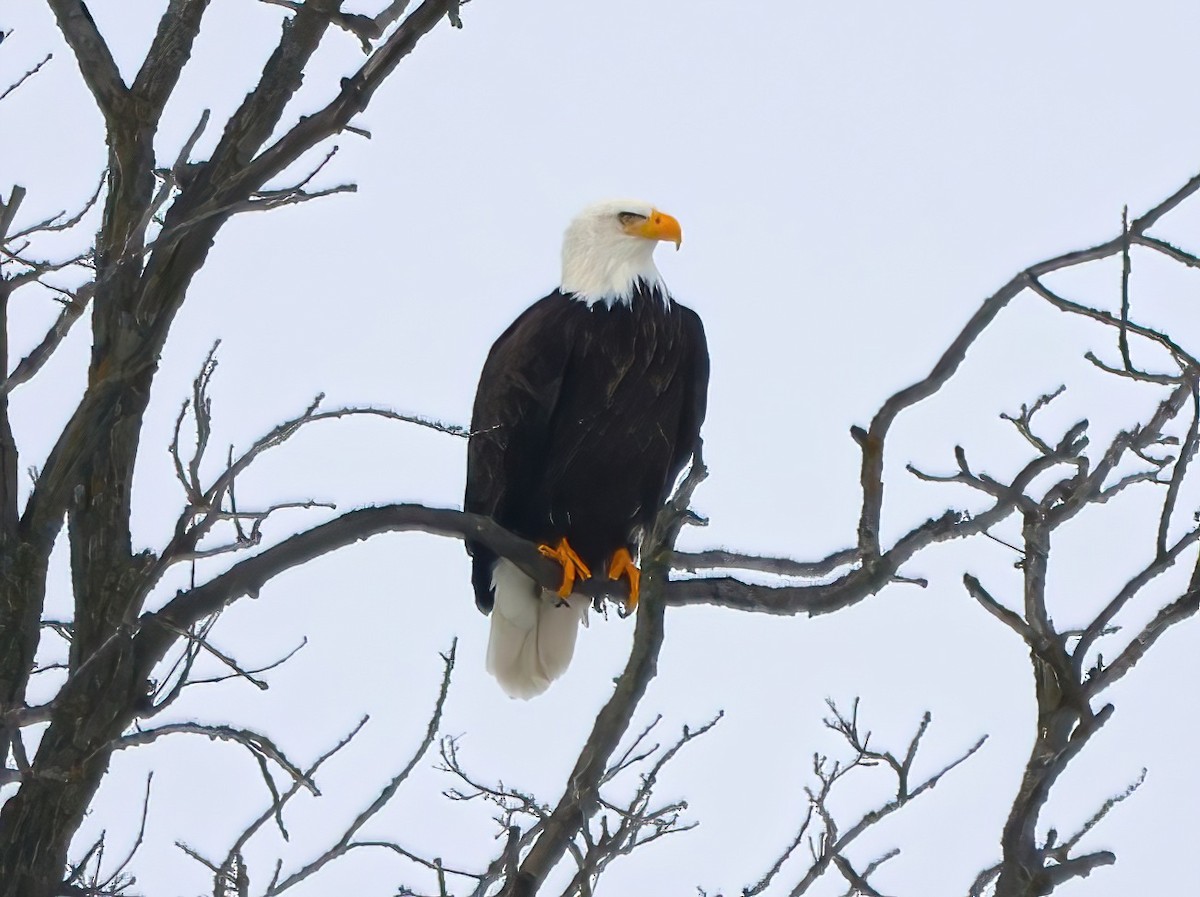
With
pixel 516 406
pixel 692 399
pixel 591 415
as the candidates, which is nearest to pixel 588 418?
pixel 591 415

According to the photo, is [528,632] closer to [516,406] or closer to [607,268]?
[516,406]

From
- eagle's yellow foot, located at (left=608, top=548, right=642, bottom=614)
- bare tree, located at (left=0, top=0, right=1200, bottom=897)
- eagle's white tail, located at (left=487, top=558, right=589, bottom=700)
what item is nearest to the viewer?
bare tree, located at (left=0, top=0, right=1200, bottom=897)

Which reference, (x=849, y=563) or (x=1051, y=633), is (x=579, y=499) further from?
(x=1051, y=633)

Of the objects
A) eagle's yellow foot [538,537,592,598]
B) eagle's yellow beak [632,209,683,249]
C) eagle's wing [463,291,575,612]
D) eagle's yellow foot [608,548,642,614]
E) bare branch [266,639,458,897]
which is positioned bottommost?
bare branch [266,639,458,897]

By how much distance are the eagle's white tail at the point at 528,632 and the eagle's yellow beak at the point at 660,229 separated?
1.23 metres

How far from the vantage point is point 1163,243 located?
271 centimetres

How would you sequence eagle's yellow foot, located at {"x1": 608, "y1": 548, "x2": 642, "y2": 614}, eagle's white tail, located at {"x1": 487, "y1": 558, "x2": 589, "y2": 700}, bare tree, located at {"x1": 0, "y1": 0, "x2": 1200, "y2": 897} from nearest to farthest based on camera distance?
1. bare tree, located at {"x1": 0, "y1": 0, "x2": 1200, "y2": 897}
2. eagle's yellow foot, located at {"x1": 608, "y1": 548, "x2": 642, "y2": 614}
3. eagle's white tail, located at {"x1": 487, "y1": 558, "x2": 589, "y2": 700}

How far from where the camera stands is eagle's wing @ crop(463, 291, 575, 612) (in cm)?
524

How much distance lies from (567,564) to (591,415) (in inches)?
17.9

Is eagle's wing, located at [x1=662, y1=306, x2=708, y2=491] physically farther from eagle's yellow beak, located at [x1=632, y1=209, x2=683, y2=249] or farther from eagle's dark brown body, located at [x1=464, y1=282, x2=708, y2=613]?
eagle's yellow beak, located at [x1=632, y1=209, x2=683, y2=249]

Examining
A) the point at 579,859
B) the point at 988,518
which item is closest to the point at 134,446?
the point at 579,859

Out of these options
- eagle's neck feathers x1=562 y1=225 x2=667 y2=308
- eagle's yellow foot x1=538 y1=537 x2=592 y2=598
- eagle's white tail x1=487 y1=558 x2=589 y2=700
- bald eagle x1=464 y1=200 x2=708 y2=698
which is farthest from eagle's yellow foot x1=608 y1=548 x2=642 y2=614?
eagle's neck feathers x1=562 y1=225 x2=667 y2=308

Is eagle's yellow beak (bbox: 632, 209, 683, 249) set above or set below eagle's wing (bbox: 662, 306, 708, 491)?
above

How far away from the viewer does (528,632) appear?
5930mm
